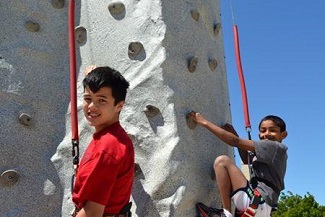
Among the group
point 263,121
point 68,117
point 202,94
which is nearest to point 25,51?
point 68,117

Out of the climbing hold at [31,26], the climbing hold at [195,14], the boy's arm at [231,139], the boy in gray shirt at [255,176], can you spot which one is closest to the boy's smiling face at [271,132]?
the boy in gray shirt at [255,176]

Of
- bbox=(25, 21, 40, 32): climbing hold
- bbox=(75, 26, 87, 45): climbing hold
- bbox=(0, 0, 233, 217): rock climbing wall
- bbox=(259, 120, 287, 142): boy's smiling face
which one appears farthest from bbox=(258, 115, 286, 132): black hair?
bbox=(25, 21, 40, 32): climbing hold

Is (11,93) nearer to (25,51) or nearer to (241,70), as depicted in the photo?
(25,51)

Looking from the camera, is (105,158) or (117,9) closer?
(105,158)

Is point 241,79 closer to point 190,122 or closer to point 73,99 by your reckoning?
point 190,122

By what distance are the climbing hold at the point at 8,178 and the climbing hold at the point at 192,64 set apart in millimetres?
1655

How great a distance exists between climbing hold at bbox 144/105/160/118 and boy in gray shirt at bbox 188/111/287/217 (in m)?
0.40

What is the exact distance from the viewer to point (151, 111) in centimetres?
359

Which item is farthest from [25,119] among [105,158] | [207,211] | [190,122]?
[105,158]

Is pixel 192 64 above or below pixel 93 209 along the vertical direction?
above

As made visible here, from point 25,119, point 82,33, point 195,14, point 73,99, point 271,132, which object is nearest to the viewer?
point 73,99

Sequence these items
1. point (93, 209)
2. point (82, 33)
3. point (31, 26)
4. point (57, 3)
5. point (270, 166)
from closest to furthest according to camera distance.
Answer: point (93, 209)
point (270, 166)
point (82, 33)
point (31, 26)
point (57, 3)

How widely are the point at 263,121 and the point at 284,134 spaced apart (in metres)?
0.18

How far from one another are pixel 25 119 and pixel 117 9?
123 centimetres
